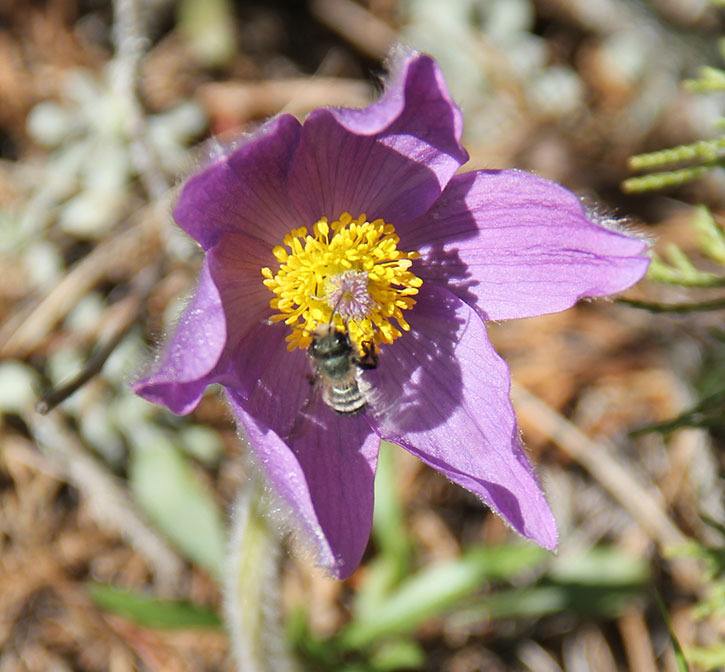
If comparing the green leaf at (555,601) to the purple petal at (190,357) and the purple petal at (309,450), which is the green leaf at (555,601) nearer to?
the purple petal at (309,450)

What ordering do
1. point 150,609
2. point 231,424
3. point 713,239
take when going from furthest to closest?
point 231,424 < point 150,609 < point 713,239

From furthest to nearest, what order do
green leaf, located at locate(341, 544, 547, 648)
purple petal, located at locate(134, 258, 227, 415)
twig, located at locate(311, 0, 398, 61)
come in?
twig, located at locate(311, 0, 398, 61)
green leaf, located at locate(341, 544, 547, 648)
purple petal, located at locate(134, 258, 227, 415)

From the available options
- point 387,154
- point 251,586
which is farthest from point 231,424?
point 387,154

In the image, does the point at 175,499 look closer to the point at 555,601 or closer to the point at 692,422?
the point at 555,601

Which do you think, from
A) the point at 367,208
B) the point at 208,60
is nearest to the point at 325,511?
the point at 367,208

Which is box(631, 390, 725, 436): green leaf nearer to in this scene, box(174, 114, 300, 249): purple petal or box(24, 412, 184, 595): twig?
box(174, 114, 300, 249): purple petal

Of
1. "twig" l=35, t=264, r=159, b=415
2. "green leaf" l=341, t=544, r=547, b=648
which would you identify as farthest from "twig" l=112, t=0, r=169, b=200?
"green leaf" l=341, t=544, r=547, b=648

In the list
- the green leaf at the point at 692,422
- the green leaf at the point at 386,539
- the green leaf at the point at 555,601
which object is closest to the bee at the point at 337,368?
the green leaf at the point at 692,422
